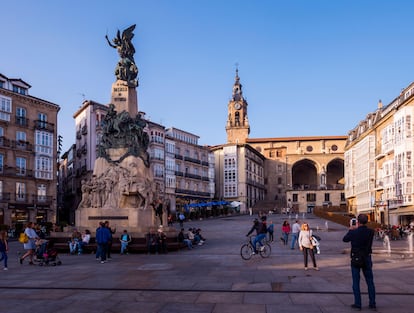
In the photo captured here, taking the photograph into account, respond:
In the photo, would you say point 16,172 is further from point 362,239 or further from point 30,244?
point 362,239

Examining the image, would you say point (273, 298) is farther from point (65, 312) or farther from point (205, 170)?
point (205, 170)

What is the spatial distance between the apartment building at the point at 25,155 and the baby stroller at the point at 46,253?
33.2 m

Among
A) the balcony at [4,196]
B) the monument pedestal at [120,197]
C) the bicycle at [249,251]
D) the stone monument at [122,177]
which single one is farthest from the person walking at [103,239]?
the balcony at [4,196]

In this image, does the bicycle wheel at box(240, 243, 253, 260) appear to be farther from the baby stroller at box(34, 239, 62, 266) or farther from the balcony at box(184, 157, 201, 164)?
the balcony at box(184, 157, 201, 164)

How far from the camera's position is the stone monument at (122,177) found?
23828mm

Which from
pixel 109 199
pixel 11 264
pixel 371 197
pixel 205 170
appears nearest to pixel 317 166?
pixel 205 170

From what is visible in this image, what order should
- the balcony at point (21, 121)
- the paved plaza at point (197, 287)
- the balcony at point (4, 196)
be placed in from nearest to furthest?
the paved plaza at point (197, 287) → the balcony at point (4, 196) → the balcony at point (21, 121)

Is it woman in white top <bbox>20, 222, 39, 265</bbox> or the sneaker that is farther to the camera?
woman in white top <bbox>20, 222, 39, 265</bbox>

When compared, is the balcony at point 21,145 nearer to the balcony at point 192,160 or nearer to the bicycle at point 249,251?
the balcony at point 192,160

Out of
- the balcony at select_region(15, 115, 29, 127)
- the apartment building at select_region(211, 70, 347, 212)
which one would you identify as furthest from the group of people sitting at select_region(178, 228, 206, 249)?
the apartment building at select_region(211, 70, 347, 212)

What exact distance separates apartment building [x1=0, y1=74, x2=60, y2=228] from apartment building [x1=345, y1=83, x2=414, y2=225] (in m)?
36.0

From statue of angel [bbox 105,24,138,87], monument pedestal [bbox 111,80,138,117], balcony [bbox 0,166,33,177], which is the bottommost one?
balcony [bbox 0,166,33,177]

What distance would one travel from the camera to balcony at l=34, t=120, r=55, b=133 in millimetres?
53375

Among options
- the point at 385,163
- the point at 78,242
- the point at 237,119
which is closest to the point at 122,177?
the point at 78,242
